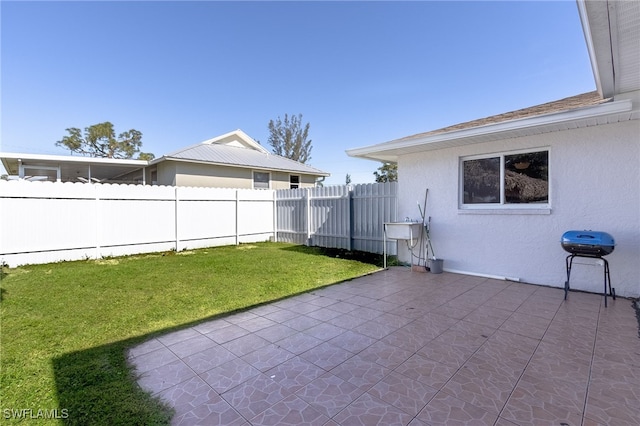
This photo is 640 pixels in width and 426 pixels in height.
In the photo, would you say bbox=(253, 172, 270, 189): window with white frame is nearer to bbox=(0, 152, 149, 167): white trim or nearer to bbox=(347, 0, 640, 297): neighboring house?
bbox=(0, 152, 149, 167): white trim

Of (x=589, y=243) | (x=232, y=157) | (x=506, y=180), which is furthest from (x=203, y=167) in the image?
(x=589, y=243)

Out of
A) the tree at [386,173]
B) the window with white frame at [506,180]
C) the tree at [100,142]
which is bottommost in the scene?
the window with white frame at [506,180]

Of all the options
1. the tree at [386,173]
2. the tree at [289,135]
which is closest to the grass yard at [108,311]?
the tree at [386,173]

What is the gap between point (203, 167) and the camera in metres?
12.7

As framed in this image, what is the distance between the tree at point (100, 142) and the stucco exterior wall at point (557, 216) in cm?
3233

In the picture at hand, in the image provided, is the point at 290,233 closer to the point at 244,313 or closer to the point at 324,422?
the point at 244,313

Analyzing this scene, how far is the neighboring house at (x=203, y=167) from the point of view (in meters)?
12.1

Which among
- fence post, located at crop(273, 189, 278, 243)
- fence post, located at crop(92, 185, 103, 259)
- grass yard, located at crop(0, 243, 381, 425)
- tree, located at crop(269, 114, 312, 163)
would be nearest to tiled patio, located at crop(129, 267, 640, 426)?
grass yard, located at crop(0, 243, 381, 425)

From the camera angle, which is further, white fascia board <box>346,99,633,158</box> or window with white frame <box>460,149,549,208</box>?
window with white frame <box>460,149,549,208</box>

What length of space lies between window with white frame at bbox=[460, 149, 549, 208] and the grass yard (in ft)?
8.95

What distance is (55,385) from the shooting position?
2289mm

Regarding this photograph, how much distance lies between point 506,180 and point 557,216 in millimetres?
1028

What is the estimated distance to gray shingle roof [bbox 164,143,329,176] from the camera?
12406mm

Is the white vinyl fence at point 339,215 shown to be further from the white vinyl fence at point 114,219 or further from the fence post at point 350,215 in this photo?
the white vinyl fence at point 114,219
